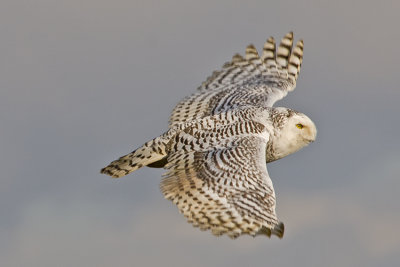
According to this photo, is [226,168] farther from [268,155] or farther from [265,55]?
[265,55]

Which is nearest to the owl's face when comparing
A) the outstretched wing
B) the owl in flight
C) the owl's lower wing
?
the owl in flight

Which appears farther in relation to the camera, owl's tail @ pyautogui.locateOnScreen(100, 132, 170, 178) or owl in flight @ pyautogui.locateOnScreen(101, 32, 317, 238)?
owl's tail @ pyautogui.locateOnScreen(100, 132, 170, 178)

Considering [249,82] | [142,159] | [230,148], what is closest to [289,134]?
[230,148]

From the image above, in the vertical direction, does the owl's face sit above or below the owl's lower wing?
above

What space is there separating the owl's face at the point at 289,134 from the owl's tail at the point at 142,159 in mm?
1923

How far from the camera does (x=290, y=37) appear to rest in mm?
21000

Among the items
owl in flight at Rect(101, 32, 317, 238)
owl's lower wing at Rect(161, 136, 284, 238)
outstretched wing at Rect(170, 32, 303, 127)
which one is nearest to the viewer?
owl's lower wing at Rect(161, 136, 284, 238)

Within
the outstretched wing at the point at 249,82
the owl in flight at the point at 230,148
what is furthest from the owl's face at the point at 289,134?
the outstretched wing at the point at 249,82

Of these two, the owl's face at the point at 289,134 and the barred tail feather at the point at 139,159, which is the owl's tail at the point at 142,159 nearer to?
the barred tail feather at the point at 139,159

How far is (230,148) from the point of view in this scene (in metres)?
15.7

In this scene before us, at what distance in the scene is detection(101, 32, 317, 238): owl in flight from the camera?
46.8 feet

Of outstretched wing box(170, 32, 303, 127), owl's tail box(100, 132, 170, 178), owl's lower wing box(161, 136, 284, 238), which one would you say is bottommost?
owl's lower wing box(161, 136, 284, 238)

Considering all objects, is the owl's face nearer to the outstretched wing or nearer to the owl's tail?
the outstretched wing

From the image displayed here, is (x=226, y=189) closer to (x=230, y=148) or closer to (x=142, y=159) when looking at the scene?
(x=230, y=148)
